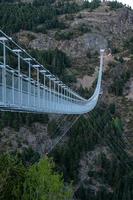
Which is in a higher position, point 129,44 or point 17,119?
point 17,119

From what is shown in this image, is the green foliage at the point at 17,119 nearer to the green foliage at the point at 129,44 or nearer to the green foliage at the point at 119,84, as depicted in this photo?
the green foliage at the point at 119,84

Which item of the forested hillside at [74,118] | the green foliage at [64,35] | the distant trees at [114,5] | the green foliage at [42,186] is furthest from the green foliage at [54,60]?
the green foliage at [42,186]

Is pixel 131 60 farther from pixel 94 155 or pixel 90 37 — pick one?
pixel 94 155

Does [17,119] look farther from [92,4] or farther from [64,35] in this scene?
[92,4]

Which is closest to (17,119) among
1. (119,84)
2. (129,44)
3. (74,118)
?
(74,118)

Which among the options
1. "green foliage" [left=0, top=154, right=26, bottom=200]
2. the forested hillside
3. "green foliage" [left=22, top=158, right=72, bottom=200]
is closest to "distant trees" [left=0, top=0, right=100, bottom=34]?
the forested hillside

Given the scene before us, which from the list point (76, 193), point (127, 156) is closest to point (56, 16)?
point (127, 156)
